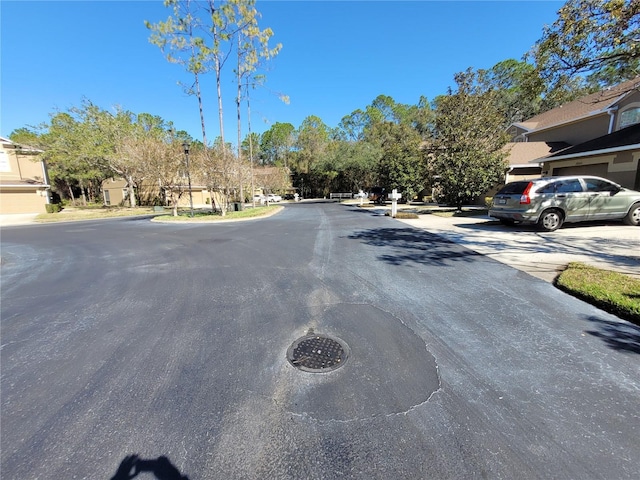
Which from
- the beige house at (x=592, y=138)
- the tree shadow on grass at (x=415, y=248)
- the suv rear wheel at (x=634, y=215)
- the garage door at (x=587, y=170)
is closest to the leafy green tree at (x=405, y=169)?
the beige house at (x=592, y=138)

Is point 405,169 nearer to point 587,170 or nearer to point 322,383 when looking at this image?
point 587,170

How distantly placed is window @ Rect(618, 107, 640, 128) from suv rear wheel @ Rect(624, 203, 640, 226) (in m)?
11.2

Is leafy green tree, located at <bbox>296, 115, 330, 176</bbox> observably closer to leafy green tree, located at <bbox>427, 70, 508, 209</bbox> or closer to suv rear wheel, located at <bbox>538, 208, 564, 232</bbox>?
leafy green tree, located at <bbox>427, 70, 508, 209</bbox>

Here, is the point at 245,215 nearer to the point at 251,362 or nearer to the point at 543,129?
the point at 251,362

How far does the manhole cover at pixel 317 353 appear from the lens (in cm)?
262

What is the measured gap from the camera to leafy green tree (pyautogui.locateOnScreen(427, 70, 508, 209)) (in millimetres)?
14062

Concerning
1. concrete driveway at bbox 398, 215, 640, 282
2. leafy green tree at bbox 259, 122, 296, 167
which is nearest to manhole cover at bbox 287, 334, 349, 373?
concrete driveway at bbox 398, 215, 640, 282

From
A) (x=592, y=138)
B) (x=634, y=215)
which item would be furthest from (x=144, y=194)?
(x=592, y=138)

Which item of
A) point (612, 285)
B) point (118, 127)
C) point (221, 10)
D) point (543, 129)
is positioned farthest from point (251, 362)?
point (118, 127)

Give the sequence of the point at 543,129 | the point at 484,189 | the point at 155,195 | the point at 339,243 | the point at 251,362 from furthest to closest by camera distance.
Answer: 1. the point at 155,195
2. the point at 543,129
3. the point at 484,189
4. the point at 339,243
5. the point at 251,362

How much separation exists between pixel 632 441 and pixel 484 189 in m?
14.9

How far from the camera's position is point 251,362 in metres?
2.70

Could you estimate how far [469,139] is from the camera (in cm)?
1426

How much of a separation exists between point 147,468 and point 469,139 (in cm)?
1658
